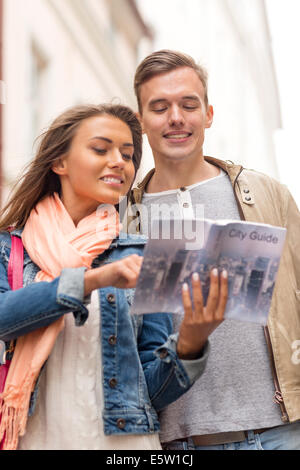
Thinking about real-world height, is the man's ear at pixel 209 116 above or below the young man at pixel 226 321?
above

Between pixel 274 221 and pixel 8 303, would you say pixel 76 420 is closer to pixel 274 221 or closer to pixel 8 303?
pixel 8 303

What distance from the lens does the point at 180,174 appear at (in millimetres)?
2924

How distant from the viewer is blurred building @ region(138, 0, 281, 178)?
52.9 feet

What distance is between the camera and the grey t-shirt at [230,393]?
250cm

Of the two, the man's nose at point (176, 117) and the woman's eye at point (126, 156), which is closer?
the woman's eye at point (126, 156)

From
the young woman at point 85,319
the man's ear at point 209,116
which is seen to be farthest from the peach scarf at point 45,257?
the man's ear at point 209,116

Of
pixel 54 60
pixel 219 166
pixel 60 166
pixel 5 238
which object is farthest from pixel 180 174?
pixel 54 60

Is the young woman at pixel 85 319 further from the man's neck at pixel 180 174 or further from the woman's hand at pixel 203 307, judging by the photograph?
the man's neck at pixel 180 174

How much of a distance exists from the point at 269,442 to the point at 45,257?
1.09m

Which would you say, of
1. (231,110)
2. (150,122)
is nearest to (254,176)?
(150,122)

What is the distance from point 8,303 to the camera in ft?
6.92

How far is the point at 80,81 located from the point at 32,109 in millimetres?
2261

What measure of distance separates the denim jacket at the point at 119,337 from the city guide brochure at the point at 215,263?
215mm
